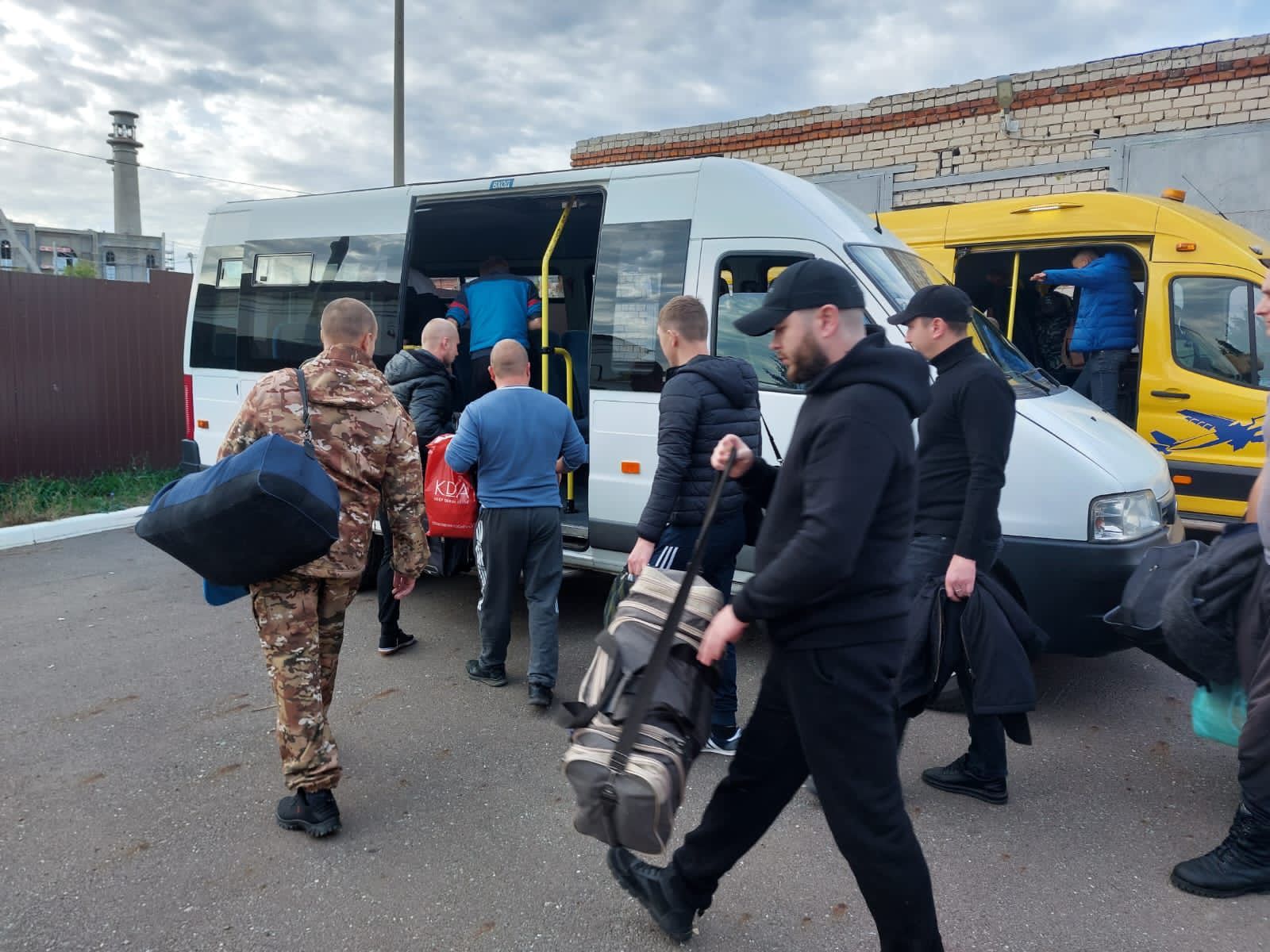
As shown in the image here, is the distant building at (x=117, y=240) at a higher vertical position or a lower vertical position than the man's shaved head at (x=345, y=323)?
higher

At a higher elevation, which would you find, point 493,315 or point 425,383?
point 493,315

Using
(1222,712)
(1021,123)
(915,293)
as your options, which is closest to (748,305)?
(915,293)

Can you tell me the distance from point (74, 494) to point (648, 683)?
8550 mm

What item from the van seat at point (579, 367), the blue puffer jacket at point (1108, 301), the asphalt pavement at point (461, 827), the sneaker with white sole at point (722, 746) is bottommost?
the asphalt pavement at point (461, 827)

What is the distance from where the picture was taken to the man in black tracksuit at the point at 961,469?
315 centimetres

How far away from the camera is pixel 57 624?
544 centimetres

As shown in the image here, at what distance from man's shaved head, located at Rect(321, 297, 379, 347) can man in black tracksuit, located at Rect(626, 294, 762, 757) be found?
3.84ft


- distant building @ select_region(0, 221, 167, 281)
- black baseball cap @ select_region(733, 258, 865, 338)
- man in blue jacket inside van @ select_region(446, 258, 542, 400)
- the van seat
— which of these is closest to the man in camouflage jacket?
black baseball cap @ select_region(733, 258, 865, 338)

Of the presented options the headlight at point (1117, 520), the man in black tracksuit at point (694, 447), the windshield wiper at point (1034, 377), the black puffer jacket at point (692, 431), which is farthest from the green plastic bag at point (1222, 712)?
the windshield wiper at point (1034, 377)

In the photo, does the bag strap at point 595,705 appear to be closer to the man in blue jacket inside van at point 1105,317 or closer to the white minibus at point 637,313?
the white minibus at point 637,313

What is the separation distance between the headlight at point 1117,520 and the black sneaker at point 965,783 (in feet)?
3.92

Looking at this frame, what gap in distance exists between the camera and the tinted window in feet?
19.8

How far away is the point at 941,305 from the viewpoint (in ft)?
10.9

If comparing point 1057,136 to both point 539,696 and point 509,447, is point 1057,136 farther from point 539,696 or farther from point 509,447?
point 539,696
